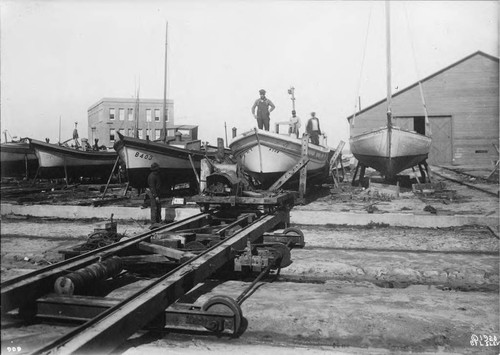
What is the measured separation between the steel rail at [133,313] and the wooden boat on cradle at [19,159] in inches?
787

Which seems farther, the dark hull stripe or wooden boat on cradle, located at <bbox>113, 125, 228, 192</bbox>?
the dark hull stripe

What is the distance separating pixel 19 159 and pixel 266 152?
17.3m

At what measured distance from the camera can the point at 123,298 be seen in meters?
3.69

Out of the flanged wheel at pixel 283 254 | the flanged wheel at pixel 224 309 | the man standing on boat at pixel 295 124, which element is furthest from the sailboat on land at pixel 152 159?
the flanged wheel at pixel 224 309

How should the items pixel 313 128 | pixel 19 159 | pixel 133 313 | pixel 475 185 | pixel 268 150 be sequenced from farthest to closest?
pixel 19 159, pixel 313 128, pixel 475 185, pixel 268 150, pixel 133 313

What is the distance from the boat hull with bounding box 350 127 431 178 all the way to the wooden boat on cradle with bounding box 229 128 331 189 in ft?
11.7

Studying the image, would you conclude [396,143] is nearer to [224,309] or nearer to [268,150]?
[268,150]

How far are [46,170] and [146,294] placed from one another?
17376mm

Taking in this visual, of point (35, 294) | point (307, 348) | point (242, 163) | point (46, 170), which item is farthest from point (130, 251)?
point (46, 170)

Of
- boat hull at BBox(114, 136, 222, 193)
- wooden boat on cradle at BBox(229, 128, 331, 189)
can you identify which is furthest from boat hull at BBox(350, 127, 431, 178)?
boat hull at BBox(114, 136, 222, 193)

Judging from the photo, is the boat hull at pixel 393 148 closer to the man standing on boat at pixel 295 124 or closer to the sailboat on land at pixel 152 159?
the man standing on boat at pixel 295 124

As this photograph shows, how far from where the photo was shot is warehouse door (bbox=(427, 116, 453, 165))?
25.3 metres

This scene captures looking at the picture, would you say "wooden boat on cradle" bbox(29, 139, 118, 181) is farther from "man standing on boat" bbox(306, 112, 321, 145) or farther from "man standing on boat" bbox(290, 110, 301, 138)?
"man standing on boat" bbox(306, 112, 321, 145)

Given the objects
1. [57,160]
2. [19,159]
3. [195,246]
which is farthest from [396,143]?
[19,159]
